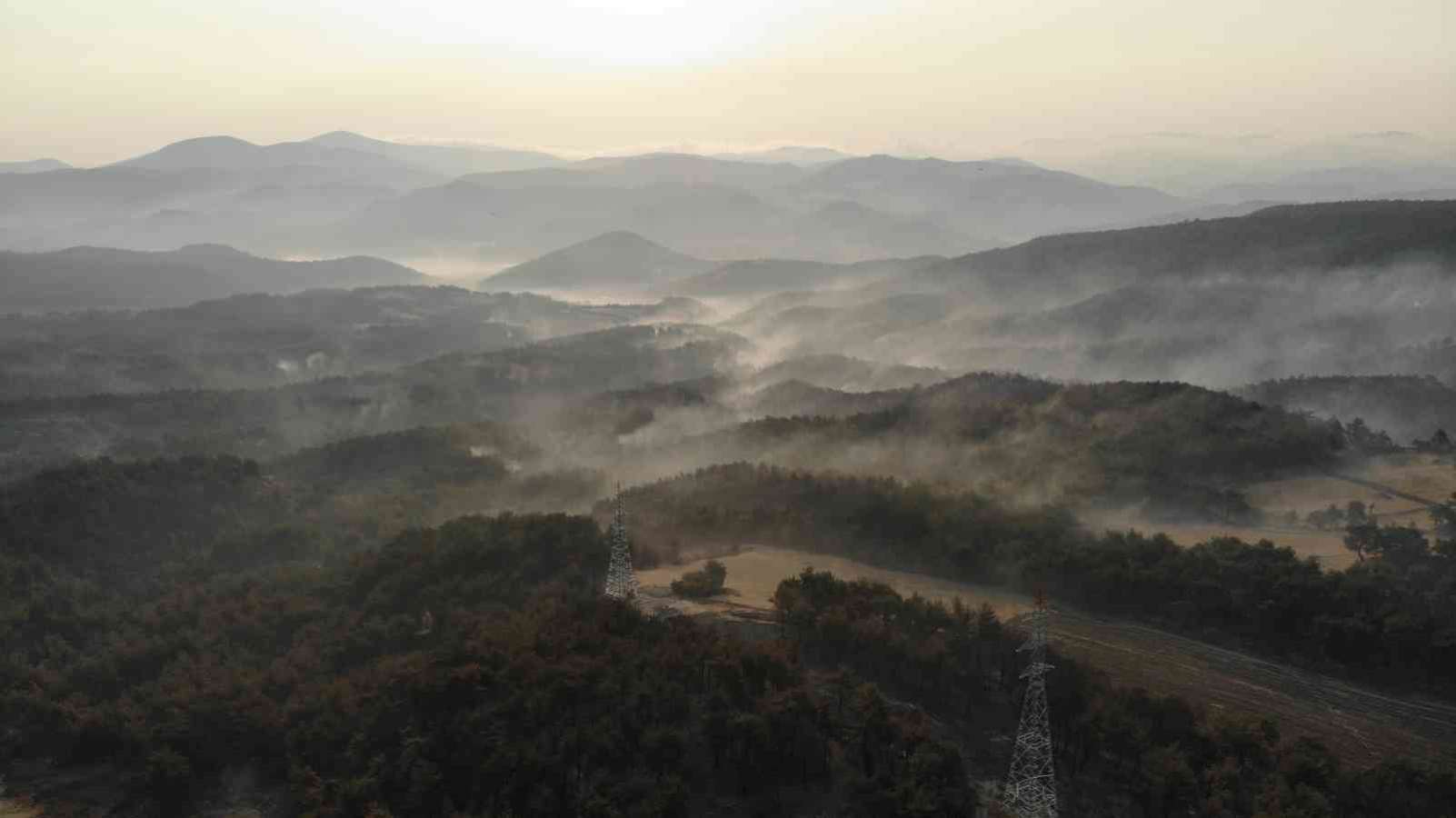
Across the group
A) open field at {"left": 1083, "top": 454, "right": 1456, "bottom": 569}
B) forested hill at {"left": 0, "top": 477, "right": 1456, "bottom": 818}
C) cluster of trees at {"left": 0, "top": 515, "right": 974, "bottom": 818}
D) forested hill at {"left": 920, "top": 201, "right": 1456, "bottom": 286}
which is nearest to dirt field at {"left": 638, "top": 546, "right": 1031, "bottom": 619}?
forested hill at {"left": 0, "top": 477, "right": 1456, "bottom": 818}

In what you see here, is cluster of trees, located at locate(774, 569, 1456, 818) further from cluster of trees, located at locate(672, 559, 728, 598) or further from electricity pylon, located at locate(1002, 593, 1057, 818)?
cluster of trees, located at locate(672, 559, 728, 598)

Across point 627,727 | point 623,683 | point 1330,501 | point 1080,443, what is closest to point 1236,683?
point 623,683

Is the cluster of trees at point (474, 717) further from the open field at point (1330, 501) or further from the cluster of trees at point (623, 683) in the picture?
the open field at point (1330, 501)

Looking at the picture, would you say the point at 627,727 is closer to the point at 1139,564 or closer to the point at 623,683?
the point at 623,683

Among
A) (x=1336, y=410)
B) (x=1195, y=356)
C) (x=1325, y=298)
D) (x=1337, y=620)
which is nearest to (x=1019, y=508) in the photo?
(x=1337, y=620)

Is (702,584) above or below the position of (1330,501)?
above

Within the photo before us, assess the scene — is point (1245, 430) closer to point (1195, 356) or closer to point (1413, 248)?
point (1195, 356)
